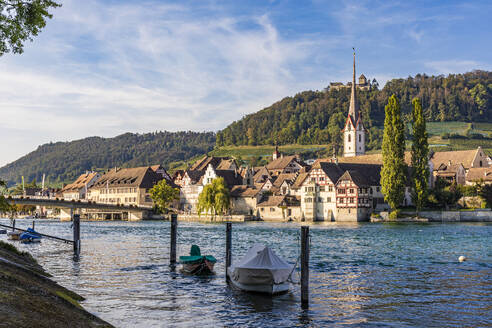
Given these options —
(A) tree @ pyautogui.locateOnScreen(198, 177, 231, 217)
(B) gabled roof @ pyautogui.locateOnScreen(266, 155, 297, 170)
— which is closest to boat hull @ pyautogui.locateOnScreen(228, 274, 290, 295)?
(A) tree @ pyautogui.locateOnScreen(198, 177, 231, 217)

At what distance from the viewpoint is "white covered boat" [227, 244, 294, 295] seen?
2488 centimetres

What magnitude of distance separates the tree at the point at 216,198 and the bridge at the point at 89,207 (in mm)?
16574

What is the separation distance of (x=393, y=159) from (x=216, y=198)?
129 feet

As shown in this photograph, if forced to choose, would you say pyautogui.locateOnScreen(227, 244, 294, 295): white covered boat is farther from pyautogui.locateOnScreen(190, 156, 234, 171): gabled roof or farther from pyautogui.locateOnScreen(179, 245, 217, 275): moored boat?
pyautogui.locateOnScreen(190, 156, 234, 171): gabled roof

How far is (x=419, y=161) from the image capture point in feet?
330

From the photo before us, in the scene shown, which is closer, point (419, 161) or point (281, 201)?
point (419, 161)

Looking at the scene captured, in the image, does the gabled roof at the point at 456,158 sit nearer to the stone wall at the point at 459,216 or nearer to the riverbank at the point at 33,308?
the stone wall at the point at 459,216

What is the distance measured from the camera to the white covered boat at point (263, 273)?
81.6ft

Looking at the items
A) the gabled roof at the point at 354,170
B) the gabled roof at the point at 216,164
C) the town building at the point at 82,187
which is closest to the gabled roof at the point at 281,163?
the gabled roof at the point at 216,164

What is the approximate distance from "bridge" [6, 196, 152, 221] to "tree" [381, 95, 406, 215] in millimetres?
55942

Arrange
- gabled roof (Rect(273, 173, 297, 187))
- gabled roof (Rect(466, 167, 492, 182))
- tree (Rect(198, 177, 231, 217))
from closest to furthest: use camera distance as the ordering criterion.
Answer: gabled roof (Rect(466, 167, 492, 182)), tree (Rect(198, 177, 231, 217)), gabled roof (Rect(273, 173, 297, 187))

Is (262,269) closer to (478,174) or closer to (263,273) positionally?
(263,273)

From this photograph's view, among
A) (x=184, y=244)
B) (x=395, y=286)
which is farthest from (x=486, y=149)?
(x=395, y=286)

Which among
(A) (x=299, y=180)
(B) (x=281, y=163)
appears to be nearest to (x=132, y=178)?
(B) (x=281, y=163)
